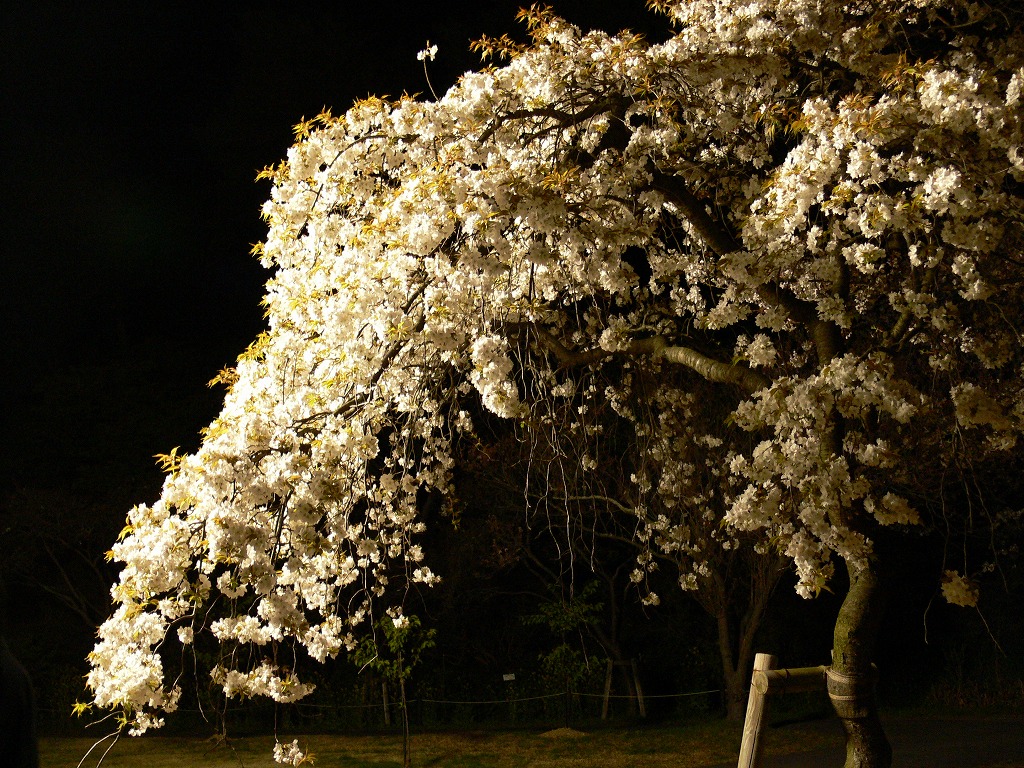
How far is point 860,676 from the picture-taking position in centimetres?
392

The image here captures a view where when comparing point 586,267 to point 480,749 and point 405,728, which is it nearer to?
point 405,728

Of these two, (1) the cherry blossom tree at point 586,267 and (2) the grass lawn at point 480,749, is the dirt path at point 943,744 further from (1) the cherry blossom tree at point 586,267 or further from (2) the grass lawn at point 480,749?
(1) the cherry blossom tree at point 586,267

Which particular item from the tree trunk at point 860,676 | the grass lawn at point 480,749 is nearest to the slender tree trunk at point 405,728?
the grass lawn at point 480,749

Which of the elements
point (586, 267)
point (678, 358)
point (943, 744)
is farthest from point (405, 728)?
point (943, 744)

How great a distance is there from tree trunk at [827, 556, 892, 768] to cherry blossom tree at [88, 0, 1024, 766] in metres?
0.01

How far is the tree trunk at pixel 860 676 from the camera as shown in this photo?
389 centimetres

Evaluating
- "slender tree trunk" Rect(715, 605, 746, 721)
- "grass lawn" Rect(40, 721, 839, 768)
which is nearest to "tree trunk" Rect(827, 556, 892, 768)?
"grass lawn" Rect(40, 721, 839, 768)

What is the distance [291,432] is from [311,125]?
5.12ft

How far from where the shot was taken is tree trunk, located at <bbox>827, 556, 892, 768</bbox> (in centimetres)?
389

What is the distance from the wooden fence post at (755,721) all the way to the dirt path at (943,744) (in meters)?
5.30

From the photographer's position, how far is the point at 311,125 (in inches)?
177

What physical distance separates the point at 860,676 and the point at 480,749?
669 cm

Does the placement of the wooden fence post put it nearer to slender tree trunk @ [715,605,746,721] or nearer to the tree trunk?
the tree trunk

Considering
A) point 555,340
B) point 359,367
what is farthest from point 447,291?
point 555,340
